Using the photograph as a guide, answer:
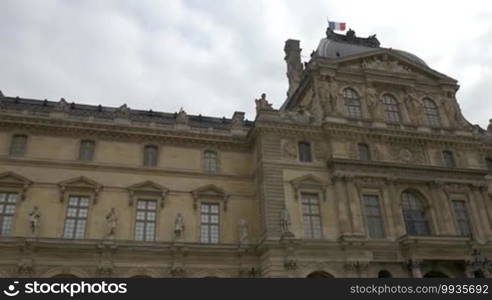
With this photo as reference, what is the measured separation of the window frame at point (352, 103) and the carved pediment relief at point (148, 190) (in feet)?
50.2

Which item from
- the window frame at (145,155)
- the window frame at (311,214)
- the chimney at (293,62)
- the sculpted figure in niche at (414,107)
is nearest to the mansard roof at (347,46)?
the sculpted figure in niche at (414,107)

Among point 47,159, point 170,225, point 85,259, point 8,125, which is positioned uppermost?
point 8,125

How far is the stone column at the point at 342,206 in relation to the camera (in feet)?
96.9

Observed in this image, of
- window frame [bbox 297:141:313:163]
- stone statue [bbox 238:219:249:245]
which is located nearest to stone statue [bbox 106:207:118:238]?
stone statue [bbox 238:219:249:245]

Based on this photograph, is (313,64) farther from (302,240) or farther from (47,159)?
(47,159)

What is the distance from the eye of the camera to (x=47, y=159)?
30.0 m

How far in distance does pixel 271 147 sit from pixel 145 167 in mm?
8975

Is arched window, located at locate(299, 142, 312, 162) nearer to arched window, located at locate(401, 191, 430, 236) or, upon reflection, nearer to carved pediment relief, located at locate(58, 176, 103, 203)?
arched window, located at locate(401, 191, 430, 236)

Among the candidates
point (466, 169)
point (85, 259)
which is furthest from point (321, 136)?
point (85, 259)

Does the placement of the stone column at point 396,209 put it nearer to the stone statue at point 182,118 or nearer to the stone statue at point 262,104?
the stone statue at point 262,104

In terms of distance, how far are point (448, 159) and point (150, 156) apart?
22.9 m

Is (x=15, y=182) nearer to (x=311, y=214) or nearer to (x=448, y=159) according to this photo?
(x=311, y=214)

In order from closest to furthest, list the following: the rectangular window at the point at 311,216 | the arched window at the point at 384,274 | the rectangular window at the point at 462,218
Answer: the arched window at the point at 384,274, the rectangular window at the point at 311,216, the rectangular window at the point at 462,218

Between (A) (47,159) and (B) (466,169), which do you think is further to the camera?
(B) (466,169)
